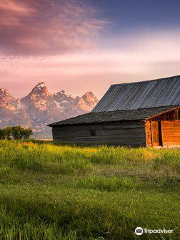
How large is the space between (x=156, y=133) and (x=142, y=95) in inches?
331

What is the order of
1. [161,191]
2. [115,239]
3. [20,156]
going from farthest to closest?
1. [20,156]
2. [161,191]
3. [115,239]

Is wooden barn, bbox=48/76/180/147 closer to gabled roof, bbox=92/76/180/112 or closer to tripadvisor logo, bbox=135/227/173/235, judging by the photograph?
→ gabled roof, bbox=92/76/180/112

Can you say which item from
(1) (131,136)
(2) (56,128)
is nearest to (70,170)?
(1) (131,136)

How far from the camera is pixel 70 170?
15070 millimetres

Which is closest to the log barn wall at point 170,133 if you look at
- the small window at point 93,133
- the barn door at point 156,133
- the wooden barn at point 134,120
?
the wooden barn at point 134,120

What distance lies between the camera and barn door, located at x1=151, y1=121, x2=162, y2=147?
35562 millimetres

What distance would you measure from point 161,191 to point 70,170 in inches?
208

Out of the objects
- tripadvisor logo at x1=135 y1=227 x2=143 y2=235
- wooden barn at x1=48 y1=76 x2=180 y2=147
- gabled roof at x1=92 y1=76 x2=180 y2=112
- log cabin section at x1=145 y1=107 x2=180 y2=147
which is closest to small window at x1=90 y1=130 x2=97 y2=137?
wooden barn at x1=48 y1=76 x2=180 y2=147

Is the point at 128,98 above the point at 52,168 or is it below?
above

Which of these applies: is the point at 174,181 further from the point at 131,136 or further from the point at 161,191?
the point at 131,136

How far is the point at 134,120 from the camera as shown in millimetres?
34469

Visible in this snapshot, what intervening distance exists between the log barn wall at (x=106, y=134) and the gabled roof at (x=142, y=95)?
542 cm

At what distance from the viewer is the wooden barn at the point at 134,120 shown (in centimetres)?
3509

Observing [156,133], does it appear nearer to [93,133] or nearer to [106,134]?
[106,134]
